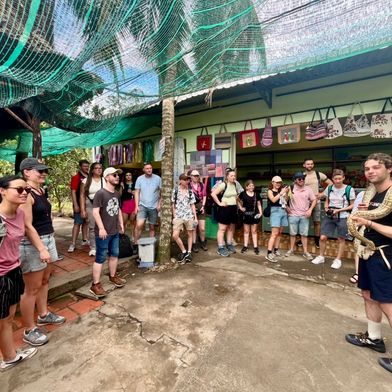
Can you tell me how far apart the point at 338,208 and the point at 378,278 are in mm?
2199

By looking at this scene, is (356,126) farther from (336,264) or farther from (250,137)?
(336,264)

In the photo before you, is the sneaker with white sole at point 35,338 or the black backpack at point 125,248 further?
the black backpack at point 125,248

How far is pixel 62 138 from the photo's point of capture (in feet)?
18.4

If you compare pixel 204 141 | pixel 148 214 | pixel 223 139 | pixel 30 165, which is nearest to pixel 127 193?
pixel 148 214

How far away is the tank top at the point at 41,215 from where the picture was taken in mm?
2238

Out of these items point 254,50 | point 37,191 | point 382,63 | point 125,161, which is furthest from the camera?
point 125,161

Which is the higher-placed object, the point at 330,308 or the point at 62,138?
the point at 62,138

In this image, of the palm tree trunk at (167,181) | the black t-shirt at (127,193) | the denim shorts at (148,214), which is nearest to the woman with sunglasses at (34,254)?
the palm tree trunk at (167,181)

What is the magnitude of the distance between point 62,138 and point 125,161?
189 cm

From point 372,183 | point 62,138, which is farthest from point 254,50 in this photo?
point 62,138

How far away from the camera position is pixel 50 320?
2.38 metres

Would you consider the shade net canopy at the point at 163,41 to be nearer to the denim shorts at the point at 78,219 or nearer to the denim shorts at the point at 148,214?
the denim shorts at the point at 148,214

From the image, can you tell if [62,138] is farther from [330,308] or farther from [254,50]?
[330,308]

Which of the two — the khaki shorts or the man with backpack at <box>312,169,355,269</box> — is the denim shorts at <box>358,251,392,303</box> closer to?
the man with backpack at <box>312,169,355,269</box>
